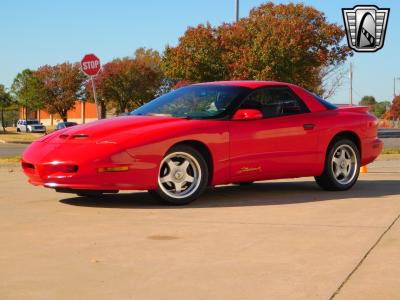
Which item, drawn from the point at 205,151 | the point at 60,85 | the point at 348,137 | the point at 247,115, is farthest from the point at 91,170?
the point at 60,85

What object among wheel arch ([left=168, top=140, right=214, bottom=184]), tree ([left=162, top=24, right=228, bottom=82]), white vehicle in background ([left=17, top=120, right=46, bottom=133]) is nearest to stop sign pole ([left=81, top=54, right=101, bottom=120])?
wheel arch ([left=168, top=140, right=214, bottom=184])

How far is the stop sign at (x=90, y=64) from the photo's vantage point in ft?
Result: 48.7

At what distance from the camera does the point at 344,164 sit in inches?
345

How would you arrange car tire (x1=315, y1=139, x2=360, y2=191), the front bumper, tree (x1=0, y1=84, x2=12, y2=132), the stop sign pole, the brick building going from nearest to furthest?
the front bumper → car tire (x1=315, y1=139, x2=360, y2=191) → the stop sign pole → tree (x1=0, y1=84, x2=12, y2=132) → the brick building

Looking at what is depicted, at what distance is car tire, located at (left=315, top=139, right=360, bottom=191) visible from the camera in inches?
336

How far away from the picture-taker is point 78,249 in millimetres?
4945

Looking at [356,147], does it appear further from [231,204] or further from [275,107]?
[231,204]

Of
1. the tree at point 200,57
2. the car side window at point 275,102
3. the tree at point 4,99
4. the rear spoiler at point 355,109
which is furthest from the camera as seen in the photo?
the tree at point 4,99

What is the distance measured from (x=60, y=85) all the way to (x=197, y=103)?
6250cm

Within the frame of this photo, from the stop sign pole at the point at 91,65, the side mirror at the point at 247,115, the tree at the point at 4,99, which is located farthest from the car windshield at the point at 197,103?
the tree at the point at 4,99

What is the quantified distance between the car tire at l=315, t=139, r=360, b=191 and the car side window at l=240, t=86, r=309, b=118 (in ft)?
2.28

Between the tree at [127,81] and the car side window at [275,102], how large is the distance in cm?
5282

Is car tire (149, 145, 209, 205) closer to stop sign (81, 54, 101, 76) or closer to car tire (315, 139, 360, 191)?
car tire (315, 139, 360, 191)

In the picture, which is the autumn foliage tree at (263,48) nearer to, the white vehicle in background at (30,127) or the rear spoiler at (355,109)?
the rear spoiler at (355,109)
